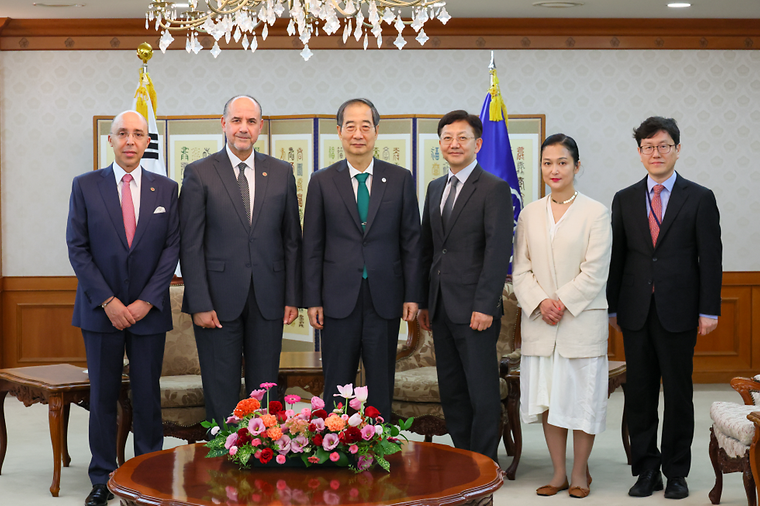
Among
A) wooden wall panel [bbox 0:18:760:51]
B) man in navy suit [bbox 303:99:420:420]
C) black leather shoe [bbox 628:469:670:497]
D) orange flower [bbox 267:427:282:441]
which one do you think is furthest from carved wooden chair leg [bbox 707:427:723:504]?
wooden wall panel [bbox 0:18:760:51]

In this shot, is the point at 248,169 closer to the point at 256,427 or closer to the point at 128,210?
the point at 128,210

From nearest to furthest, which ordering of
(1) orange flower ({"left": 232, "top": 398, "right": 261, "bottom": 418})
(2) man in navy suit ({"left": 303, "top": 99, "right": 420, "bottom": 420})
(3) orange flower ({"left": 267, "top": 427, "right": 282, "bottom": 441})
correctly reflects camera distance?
(3) orange flower ({"left": 267, "top": 427, "right": 282, "bottom": 441})
(1) orange flower ({"left": 232, "top": 398, "right": 261, "bottom": 418})
(2) man in navy suit ({"left": 303, "top": 99, "right": 420, "bottom": 420})

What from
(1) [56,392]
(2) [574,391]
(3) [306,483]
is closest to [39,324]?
(1) [56,392]

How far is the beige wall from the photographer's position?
682 centimetres

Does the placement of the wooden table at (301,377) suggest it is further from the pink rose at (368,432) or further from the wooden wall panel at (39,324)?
the wooden wall panel at (39,324)

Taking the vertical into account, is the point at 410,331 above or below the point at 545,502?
above

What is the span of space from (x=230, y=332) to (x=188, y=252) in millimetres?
403

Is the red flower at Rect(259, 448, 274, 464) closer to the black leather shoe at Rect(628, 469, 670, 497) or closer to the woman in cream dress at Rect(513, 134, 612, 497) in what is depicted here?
the woman in cream dress at Rect(513, 134, 612, 497)

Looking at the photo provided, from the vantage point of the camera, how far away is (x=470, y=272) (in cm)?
371

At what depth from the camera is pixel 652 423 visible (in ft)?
13.0

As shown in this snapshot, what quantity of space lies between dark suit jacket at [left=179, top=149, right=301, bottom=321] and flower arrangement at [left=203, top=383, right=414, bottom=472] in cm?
102

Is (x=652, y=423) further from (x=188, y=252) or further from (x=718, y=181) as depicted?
(x=718, y=181)

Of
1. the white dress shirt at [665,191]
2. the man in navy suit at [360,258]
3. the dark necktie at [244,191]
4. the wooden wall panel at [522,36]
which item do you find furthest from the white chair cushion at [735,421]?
the wooden wall panel at [522,36]

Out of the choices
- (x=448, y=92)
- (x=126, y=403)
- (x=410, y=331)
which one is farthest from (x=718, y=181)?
(x=126, y=403)
